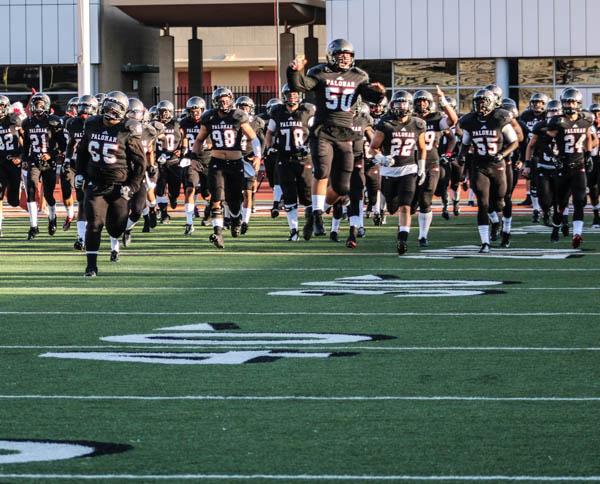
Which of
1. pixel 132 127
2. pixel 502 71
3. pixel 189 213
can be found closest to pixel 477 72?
pixel 502 71

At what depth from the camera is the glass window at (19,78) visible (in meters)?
44.1

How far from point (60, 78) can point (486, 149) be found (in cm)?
2837

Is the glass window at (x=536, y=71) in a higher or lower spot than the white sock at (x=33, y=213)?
higher

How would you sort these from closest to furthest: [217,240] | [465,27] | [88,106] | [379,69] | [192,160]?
[217,240], [88,106], [192,160], [465,27], [379,69]

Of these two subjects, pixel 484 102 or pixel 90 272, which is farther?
pixel 484 102

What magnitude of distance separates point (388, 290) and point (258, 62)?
2168 inches

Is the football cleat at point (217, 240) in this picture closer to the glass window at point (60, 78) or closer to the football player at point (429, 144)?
the football player at point (429, 144)

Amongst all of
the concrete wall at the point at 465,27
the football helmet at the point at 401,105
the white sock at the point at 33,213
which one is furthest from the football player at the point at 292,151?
the concrete wall at the point at 465,27

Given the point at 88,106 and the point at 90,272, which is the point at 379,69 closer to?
the point at 88,106

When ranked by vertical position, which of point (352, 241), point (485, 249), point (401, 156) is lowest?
point (485, 249)

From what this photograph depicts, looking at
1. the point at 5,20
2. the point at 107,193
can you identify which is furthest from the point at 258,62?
the point at 107,193

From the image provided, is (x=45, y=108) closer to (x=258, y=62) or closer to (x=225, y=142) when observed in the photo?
(x=225, y=142)

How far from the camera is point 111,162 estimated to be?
589 inches

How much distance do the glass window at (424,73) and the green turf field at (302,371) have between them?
2694 cm
